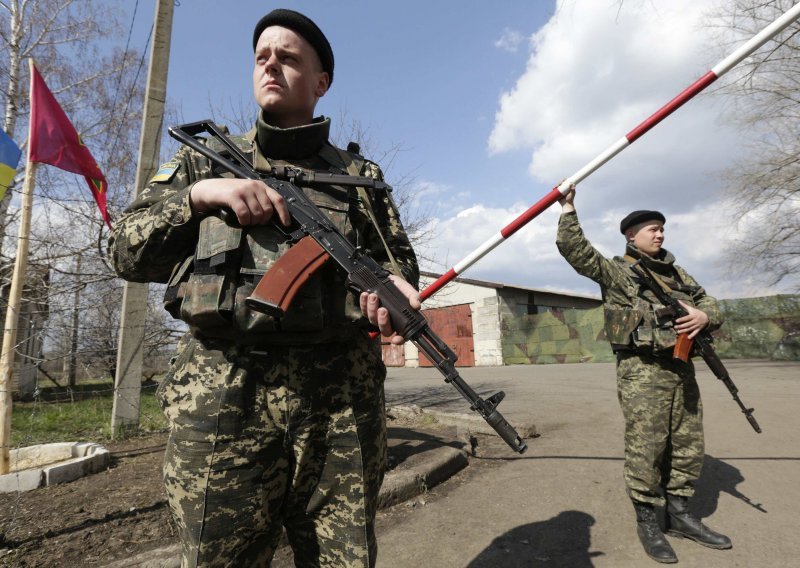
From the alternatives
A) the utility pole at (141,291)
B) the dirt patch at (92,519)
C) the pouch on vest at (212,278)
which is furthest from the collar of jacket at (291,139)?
the utility pole at (141,291)

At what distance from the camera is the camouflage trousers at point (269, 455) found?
3.95 ft

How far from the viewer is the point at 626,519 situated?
310cm

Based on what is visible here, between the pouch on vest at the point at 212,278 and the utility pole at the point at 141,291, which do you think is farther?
the utility pole at the point at 141,291

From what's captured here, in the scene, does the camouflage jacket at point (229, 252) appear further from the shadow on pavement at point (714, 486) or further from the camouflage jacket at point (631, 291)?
the shadow on pavement at point (714, 486)

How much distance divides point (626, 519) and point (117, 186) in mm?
9188

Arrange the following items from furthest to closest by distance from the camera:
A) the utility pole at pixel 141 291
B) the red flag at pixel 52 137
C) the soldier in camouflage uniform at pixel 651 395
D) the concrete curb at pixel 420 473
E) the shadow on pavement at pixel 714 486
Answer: the utility pole at pixel 141 291 → the red flag at pixel 52 137 → the concrete curb at pixel 420 473 → the shadow on pavement at pixel 714 486 → the soldier in camouflage uniform at pixel 651 395

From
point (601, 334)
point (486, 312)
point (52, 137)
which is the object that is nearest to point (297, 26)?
point (52, 137)

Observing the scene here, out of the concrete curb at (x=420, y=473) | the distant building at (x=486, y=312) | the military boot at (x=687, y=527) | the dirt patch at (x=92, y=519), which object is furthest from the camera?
the distant building at (x=486, y=312)

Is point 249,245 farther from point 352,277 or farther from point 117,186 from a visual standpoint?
point 117,186

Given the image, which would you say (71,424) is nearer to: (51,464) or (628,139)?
(51,464)

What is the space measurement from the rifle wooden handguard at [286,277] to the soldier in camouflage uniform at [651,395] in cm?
204

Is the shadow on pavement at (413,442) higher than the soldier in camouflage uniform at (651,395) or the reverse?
the reverse

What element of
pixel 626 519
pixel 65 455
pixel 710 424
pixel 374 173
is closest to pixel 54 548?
pixel 65 455

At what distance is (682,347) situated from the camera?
117 inches
